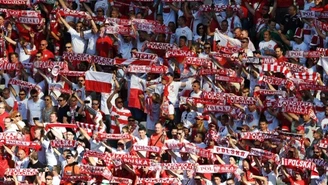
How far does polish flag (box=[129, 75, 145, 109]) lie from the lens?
3022 centimetres

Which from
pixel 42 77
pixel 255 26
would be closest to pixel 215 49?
pixel 255 26

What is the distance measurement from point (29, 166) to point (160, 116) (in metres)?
2.73

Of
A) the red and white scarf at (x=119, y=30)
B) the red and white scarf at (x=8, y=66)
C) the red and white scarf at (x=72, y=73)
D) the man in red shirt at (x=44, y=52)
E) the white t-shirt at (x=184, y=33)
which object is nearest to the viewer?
the red and white scarf at (x=72, y=73)

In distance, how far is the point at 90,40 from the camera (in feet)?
103

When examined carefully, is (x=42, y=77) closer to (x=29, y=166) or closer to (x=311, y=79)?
(x=29, y=166)

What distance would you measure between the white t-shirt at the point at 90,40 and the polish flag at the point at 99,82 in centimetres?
88

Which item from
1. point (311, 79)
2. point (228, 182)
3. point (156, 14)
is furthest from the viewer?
point (156, 14)

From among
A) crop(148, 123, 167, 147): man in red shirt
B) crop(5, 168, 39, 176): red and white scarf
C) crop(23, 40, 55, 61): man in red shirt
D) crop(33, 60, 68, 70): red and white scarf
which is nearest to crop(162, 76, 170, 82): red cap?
crop(148, 123, 167, 147): man in red shirt

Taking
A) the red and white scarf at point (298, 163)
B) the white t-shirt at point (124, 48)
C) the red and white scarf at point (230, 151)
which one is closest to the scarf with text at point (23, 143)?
the white t-shirt at point (124, 48)

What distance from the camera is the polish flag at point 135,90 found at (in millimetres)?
30219

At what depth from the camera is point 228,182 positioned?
27.7 meters

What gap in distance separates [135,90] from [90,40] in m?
1.70

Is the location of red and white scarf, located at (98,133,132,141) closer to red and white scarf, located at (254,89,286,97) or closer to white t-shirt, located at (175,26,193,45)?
red and white scarf, located at (254,89,286,97)

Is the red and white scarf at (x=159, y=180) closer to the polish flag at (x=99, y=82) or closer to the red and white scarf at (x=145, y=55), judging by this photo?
the polish flag at (x=99, y=82)
